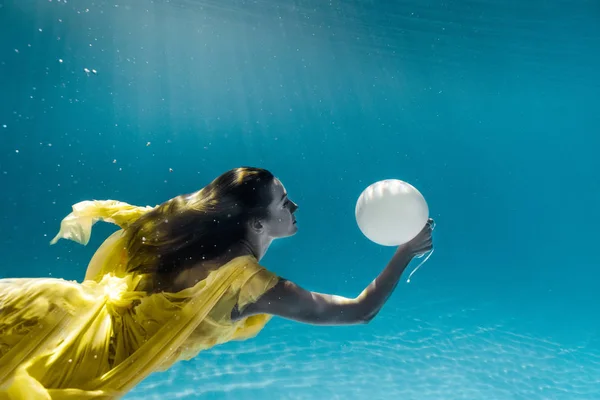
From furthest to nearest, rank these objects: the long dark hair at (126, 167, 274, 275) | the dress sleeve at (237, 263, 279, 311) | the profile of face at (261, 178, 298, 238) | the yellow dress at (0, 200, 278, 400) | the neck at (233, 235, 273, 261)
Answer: the profile of face at (261, 178, 298, 238)
the neck at (233, 235, 273, 261)
the long dark hair at (126, 167, 274, 275)
the dress sleeve at (237, 263, 279, 311)
the yellow dress at (0, 200, 278, 400)

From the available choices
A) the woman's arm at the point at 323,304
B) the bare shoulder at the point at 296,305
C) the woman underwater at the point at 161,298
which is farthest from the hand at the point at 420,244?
the bare shoulder at the point at 296,305

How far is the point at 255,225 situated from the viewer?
2549 millimetres

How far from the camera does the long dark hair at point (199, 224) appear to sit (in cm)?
234

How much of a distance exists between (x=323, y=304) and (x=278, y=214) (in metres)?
0.59

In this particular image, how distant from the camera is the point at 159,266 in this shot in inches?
91.2

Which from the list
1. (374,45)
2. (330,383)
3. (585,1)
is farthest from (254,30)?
(330,383)

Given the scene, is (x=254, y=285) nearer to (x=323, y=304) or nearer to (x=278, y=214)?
(x=323, y=304)

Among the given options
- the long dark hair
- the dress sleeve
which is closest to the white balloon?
the long dark hair

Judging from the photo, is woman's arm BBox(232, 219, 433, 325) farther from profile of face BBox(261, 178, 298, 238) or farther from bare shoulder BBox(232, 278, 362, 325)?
profile of face BBox(261, 178, 298, 238)

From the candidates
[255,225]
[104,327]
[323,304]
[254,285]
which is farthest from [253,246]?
[104,327]

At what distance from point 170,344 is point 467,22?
60.4 feet

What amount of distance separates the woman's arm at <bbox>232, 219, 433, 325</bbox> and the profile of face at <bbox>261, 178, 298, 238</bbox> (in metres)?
0.45

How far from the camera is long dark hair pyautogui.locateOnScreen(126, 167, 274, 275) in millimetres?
2340

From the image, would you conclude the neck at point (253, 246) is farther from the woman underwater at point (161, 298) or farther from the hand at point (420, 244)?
the hand at point (420, 244)
